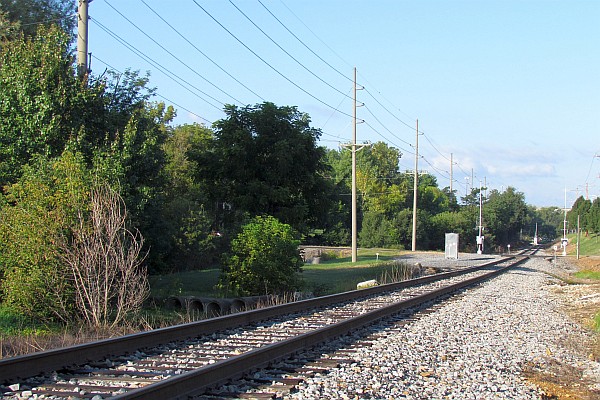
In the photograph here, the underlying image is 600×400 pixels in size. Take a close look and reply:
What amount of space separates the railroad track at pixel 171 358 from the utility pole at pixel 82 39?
8.43 meters

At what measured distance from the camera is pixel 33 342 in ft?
32.2

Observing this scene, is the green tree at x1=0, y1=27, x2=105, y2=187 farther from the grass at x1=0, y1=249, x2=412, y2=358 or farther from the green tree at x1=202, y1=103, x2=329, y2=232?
the green tree at x1=202, y1=103, x2=329, y2=232

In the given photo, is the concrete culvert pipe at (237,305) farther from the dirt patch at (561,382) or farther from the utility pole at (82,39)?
the dirt patch at (561,382)

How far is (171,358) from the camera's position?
8.72 meters

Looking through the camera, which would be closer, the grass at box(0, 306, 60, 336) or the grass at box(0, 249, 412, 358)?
the grass at box(0, 249, 412, 358)

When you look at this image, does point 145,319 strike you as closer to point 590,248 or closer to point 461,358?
point 461,358

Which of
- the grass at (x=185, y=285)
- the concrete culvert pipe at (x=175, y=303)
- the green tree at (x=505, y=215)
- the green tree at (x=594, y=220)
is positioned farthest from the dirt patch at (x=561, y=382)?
the green tree at (x=594, y=220)

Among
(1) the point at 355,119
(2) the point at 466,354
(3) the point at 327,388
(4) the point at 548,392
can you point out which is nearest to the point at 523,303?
(2) the point at 466,354

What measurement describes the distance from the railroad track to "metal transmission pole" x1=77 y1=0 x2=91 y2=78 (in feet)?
27.7

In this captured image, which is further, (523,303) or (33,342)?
(523,303)

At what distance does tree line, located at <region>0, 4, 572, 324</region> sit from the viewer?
43.8 feet

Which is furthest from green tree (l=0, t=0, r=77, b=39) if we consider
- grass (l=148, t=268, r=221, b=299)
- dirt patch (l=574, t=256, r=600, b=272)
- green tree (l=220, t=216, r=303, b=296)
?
dirt patch (l=574, t=256, r=600, b=272)

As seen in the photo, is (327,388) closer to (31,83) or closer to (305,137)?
(31,83)

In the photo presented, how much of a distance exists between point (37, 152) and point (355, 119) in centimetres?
3128
